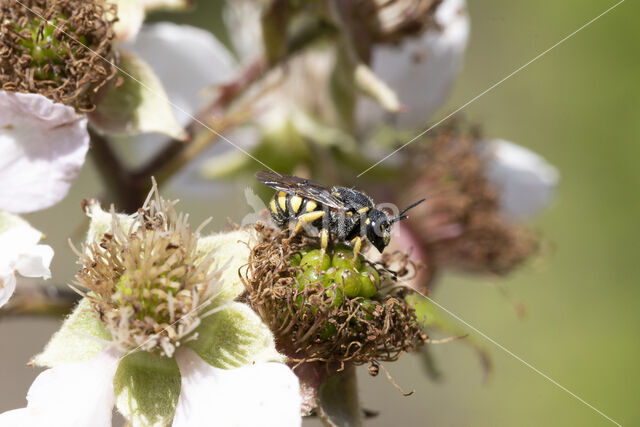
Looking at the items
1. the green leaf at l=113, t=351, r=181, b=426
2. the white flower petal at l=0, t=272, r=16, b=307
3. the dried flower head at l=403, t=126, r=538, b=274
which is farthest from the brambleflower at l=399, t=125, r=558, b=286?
the white flower petal at l=0, t=272, r=16, b=307

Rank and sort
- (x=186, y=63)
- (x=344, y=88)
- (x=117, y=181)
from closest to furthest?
1. (x=117, y=181)
2. (x=344, y=88)
3. (x=186, y=63)

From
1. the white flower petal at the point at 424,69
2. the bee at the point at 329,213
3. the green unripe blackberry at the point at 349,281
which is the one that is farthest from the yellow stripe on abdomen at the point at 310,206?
the white flower petal at the point at 424,69

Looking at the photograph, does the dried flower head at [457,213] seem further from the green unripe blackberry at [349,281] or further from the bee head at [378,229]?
the green unripe blackberry at [349,281]

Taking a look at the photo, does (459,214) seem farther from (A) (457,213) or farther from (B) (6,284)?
(B) (6,284)

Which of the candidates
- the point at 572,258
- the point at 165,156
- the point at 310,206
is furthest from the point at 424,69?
→ the point at 572,258

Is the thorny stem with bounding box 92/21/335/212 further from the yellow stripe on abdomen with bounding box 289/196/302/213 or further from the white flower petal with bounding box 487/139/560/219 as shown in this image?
the white flower petal with bounding box 487/139/560/219

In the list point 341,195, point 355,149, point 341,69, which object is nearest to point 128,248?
point 341,195
